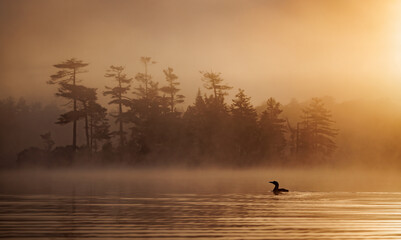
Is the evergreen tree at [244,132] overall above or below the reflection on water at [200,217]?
above

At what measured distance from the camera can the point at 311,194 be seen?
44344 mm

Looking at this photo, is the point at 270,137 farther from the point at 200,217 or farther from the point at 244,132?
the point at 200,217

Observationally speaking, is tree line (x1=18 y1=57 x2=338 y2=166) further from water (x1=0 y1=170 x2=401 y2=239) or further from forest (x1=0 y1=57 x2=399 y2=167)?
water (x1=0 y1=170 x2=401 y2=239)

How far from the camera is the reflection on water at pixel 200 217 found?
23.4 meters

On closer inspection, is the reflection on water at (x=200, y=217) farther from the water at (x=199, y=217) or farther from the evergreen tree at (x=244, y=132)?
the evergreen tree at (x=244, y=132)

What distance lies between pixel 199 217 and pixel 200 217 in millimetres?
46

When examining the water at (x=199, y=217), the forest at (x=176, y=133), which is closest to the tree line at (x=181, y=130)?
the forest at (x=176, y=133)

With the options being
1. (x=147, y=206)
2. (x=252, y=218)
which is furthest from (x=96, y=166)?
(x=252, y=218)

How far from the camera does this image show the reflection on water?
2336 centimetres

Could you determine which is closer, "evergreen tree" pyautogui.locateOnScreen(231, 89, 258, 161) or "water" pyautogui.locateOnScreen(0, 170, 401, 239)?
"water" pyautogui.locateOnScreen(0, 170, 401, 239)

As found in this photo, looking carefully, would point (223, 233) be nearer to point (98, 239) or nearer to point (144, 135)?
point (98, 239)

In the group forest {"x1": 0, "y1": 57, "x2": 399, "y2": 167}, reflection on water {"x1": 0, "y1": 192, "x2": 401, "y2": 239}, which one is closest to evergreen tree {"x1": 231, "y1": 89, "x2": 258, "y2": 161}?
forest {"x1": 0, "y1": 57, "x2": 399, "y2": 167}

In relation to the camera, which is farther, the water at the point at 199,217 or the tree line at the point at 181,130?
the tree line at the point at 181,130

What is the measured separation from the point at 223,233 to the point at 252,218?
16.3 feet
